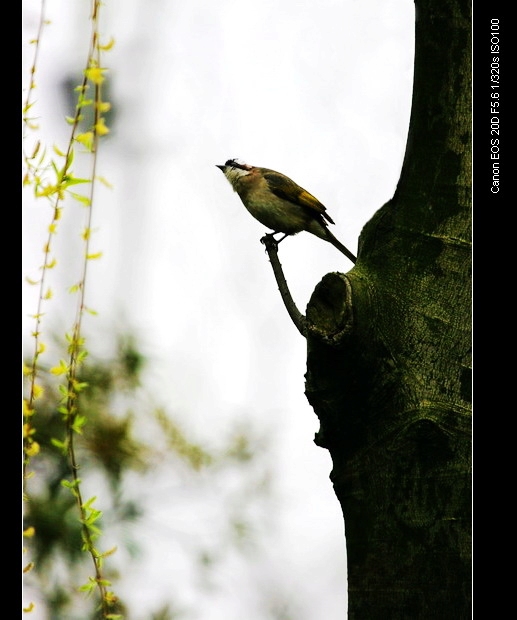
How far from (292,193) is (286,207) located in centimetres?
9

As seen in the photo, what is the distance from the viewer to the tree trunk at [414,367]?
1809 mm

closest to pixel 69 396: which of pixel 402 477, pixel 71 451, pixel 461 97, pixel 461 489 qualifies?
pixel 71 451

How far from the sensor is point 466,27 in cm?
204

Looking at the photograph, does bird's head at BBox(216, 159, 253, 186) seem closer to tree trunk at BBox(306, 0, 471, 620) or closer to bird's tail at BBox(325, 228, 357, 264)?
bird's tail at BBox(325, 228, 357, 264)

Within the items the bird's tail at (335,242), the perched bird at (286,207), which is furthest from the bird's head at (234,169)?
the bird's tail at (335,242)

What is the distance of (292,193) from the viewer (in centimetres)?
473

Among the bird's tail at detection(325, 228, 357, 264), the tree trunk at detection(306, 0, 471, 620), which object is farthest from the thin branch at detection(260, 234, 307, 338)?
the bird's tail at detection(325, 228, 357, 264)

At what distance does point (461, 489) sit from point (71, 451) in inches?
34.8

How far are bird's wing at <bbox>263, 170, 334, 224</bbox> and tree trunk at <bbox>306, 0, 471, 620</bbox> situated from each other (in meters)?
2.62

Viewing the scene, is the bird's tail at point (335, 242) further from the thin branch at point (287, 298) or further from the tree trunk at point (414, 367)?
the tree trunk at point (414, 367)
